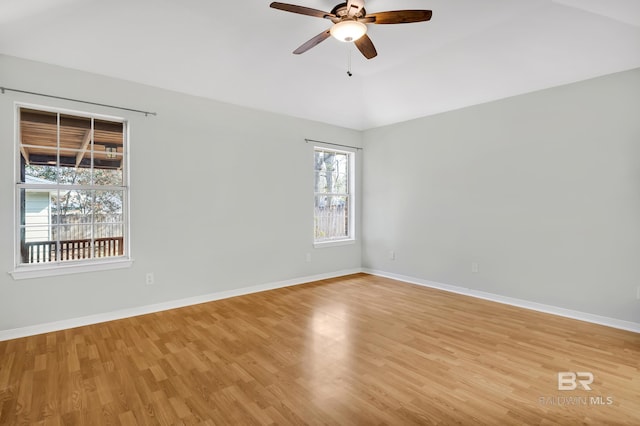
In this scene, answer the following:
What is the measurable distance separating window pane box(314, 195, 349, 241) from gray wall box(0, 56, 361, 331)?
0.27 meters

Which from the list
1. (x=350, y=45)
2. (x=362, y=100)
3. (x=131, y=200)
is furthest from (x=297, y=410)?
(x=362, y=100)

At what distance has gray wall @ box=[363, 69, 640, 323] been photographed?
328 centimetres

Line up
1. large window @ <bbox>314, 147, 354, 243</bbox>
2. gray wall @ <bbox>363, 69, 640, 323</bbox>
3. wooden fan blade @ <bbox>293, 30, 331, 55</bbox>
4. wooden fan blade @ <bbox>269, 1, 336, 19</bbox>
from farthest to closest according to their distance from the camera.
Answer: large window @ <bbox>314, 147, 354, 243</bbox>, gray wall @ <bbox>363, 69, 640, 323</bbox>, wooden fan blade @ <bbox>293, 30, 331, 55</bbox>, wooden fan blade @ <bbox>269, 1, 336, 19</bbox>

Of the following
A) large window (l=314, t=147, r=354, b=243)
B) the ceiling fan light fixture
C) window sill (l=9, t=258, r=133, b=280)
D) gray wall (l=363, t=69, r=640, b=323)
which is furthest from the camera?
large window (l=314, t=147, r=354, b=243)

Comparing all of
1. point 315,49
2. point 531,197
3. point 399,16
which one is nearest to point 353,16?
point 399,16

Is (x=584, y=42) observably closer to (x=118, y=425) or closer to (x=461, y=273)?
(x=461, y=273)

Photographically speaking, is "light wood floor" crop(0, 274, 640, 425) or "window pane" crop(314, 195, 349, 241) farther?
"window pane" crop(314, 195, 349, 241)

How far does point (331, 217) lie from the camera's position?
18.5 ft

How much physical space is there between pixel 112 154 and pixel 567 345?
495 centimetres

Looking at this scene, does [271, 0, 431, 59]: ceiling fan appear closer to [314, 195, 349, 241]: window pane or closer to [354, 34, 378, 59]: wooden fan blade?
[354, 34, 378, 59]: wooden fan blade

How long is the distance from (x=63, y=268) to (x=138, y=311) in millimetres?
869

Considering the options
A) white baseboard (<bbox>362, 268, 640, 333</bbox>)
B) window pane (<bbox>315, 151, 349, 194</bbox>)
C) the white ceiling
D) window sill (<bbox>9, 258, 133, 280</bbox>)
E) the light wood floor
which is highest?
the white ceiling

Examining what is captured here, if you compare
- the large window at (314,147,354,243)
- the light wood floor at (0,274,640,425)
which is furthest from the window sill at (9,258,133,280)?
the large window at (314,147,354,243)

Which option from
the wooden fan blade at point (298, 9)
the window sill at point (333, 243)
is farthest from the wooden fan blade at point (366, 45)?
the window sill at point (333, 243)
